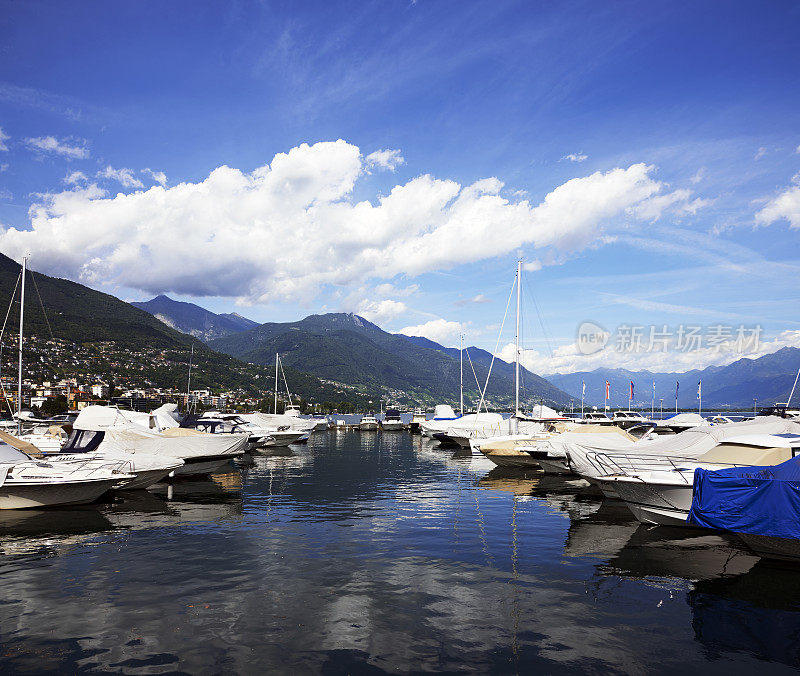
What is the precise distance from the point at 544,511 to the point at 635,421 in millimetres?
64081

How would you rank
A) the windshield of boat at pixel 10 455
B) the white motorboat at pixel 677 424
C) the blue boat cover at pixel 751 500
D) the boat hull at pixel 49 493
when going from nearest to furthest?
the blue boat cover at pixel 751 500 < the boat hull at pixel 49 493 < the windshield of boat at pixel 10 455 < the white motorboat at pixel 677 424

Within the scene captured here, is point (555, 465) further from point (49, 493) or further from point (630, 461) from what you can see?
point (49, 493)

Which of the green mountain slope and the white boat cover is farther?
the green mountain slope

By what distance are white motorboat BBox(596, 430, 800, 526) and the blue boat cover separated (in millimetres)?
1857

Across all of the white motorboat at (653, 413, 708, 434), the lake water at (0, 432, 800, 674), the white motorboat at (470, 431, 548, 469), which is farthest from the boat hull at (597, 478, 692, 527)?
the white motorboat at (653, 413, 708, 434)

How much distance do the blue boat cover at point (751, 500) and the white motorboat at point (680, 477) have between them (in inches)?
73.1

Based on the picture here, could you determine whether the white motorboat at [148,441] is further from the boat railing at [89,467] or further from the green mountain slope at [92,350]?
the green mountain slope at [92,350]

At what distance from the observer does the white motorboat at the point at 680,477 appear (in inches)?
746

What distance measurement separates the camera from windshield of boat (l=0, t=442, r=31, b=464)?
22953 millimetres

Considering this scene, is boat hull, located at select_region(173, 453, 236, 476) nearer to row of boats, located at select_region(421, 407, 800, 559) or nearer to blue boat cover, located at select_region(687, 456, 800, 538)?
row of boats, located at select_region(421, 407, 800, 559)

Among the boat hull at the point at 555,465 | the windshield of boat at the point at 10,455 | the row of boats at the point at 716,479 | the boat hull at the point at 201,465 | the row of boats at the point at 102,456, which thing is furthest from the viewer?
the boat hull at the point at 555,465

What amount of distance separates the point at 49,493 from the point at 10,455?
2.69 meters

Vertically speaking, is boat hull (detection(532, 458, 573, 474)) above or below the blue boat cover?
below

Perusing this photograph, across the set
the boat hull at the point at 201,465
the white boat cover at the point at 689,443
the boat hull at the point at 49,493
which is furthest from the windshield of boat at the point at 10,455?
the white boat cover at the point at 689,443
